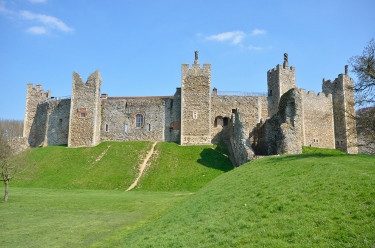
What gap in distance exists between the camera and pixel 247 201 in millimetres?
13898

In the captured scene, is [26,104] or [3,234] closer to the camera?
[3,234]

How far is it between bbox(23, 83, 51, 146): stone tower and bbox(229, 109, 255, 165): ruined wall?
99.4 ft

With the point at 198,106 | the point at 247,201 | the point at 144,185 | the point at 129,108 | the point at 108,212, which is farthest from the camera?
the point at 129,108

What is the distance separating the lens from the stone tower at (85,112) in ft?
149

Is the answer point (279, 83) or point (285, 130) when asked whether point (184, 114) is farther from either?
point (285, 130)

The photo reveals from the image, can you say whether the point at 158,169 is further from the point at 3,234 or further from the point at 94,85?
the point at 3,234

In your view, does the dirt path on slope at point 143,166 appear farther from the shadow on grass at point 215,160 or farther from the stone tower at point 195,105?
the shadow on grass at point 215,160

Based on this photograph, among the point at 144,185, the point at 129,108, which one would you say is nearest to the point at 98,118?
the point at 129,108

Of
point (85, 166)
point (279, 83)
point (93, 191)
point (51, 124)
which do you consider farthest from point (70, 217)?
point (279, 83)

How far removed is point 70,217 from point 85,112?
2789 cm

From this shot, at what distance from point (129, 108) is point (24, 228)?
31.2 metres

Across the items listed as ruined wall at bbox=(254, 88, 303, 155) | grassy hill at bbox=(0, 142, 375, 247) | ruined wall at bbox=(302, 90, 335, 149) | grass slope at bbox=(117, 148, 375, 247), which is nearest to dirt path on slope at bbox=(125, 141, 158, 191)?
grassy hill at bbox=(0, 142, 375, 247)

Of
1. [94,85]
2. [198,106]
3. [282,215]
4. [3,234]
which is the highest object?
[94,85]

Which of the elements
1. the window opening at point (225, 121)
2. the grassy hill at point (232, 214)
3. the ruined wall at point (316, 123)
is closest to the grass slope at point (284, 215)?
the grassy hill at point (232, 214)
